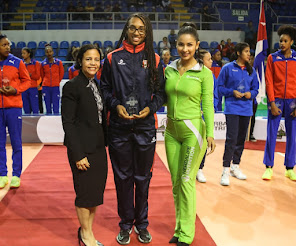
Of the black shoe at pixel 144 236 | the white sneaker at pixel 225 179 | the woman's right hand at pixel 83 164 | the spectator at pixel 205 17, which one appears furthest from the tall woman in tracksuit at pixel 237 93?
the spectator at pixel 205 17

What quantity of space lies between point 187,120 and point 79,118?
826 mm

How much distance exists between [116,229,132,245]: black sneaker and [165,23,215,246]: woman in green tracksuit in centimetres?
42

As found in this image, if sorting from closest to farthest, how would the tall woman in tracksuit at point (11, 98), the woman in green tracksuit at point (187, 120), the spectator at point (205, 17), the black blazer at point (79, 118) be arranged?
1. the black blazer at point (79, 118)
2. the woman in green tracksuit at point (187, 120)
3. the tall woman in tracksuit at point (11, 98)
4. the spectator at point (205, 17)

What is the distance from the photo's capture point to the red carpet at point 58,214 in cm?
290

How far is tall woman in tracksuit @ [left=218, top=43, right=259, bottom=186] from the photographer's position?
4.24 m

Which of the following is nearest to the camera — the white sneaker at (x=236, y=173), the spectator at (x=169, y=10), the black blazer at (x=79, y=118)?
the black blazer at (x=79, y=118)

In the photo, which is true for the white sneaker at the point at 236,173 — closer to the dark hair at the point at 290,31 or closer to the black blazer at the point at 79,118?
the dark hair at the point at 290,31

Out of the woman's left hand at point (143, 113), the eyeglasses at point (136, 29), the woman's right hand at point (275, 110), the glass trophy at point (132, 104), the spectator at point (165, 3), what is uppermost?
the spectator at point (165, 3)

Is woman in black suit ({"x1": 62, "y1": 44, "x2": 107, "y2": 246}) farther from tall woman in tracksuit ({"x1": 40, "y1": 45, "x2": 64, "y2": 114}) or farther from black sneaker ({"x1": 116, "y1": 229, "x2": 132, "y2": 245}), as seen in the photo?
tall woman in tracksuit ({"x1": 40, "y1": 45, "x2": 64, "y2": 114})

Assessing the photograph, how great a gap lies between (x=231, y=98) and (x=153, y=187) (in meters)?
1.48

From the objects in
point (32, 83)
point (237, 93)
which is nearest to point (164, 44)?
point (32, 83)

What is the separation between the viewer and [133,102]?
2619mm

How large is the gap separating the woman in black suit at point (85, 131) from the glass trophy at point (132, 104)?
19 centimetres

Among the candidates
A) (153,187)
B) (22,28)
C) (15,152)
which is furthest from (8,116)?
(22,28)
